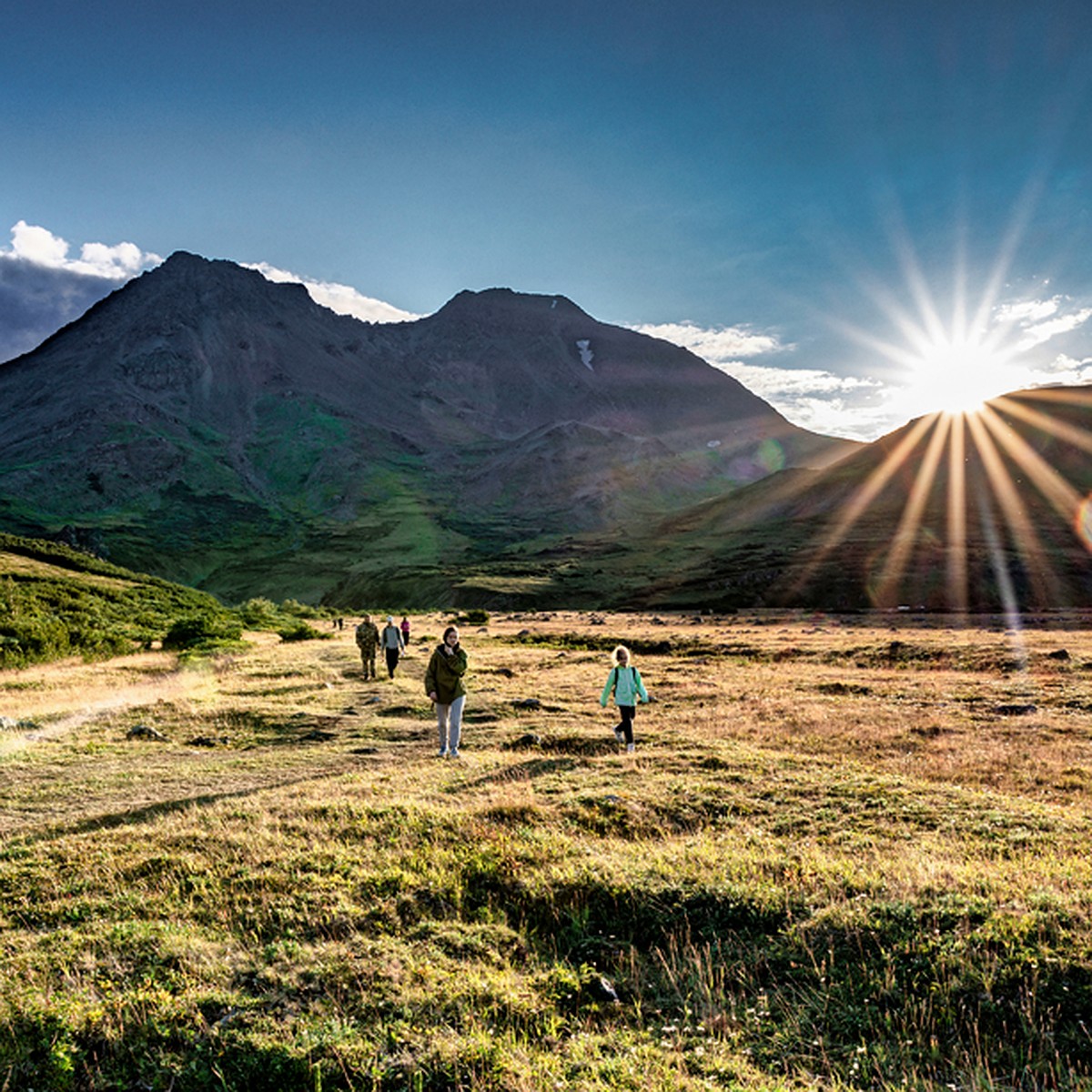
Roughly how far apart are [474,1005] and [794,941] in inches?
152

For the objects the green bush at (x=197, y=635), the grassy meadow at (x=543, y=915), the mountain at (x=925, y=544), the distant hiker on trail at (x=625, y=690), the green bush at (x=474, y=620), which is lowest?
the green bush at (x=474, y=620)

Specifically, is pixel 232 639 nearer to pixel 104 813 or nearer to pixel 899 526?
pixel 104 813

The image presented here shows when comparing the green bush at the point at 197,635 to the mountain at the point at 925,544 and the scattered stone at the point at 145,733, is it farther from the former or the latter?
the mountain at the point at 925,544

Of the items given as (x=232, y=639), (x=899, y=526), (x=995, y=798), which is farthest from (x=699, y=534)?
(x=995, y=798)

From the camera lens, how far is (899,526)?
6019 inches

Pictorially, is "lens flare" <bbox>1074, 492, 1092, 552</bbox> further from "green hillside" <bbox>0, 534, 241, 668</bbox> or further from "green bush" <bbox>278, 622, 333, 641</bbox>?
"green hillside" <bbox>0, 534, 241, 668</bbox>

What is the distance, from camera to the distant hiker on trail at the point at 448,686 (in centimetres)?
1687

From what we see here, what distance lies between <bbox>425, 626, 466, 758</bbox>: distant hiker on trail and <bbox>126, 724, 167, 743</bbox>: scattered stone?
362 inches

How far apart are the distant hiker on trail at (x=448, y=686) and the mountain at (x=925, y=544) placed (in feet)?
304

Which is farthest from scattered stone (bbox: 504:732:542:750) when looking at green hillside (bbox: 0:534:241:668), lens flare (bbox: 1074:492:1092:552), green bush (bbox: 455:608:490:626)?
lens flare (bbox: 1074:492:1092:552)

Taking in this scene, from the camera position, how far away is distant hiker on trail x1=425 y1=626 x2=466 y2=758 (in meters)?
16.9

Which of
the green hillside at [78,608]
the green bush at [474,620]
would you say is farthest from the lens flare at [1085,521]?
the green hillside at [78,608]

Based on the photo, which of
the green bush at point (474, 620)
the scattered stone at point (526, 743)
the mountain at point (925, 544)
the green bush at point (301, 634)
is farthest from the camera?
the mountain at point (925, 544)

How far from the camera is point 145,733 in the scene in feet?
68.0
